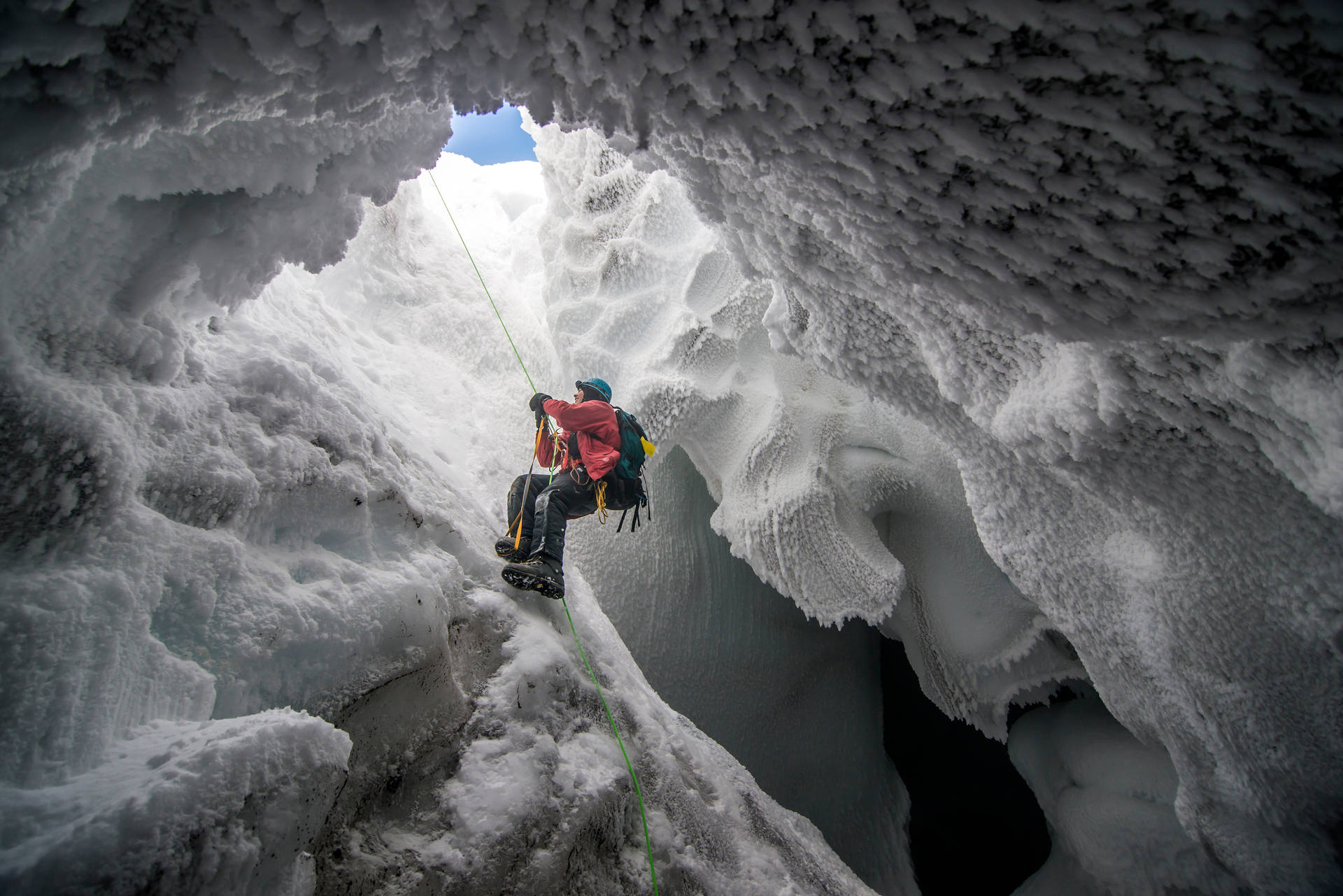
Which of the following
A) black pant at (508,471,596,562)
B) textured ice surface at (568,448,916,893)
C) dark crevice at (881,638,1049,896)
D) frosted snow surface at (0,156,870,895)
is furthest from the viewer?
dark crevice at (881,638,1049,896)

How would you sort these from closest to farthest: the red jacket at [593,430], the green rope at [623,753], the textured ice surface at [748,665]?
the green rope at [623,753], the red jacket at [593,430], the textured ice surface at [748,665]

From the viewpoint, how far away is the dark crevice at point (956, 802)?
245 cm

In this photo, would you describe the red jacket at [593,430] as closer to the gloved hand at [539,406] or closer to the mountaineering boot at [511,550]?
the gloved hand at [539,406]

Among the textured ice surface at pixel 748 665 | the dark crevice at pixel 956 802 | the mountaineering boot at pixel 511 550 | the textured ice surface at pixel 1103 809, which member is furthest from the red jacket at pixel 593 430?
the dark crevice at pixel 956 802

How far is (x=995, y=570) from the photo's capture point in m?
1.93

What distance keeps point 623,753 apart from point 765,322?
898mm

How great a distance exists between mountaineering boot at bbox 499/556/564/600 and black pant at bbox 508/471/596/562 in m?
0.05

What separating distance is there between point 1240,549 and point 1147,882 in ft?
5.06

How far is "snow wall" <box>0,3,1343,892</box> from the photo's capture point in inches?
17.3

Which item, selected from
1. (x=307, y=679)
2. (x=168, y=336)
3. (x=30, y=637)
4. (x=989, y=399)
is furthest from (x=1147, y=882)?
(x=168, y=336)

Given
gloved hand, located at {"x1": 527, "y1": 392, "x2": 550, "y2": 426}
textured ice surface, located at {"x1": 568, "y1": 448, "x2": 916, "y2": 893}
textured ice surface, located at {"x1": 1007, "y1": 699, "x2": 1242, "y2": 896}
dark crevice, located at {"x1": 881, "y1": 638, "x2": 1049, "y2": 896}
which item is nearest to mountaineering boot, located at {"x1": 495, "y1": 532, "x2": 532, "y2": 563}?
gloved hand, located at {"x1": 527, "y1": 392, "x2": 550, "y2": 426}

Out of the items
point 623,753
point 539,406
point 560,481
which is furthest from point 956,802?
point 539,406

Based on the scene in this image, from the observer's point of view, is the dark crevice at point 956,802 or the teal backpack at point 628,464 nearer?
the teal backpack at point 628,464

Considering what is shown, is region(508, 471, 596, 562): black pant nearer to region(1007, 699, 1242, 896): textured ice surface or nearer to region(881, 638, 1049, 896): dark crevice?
region(1007, 699, 1242, 896): textured ice surface
